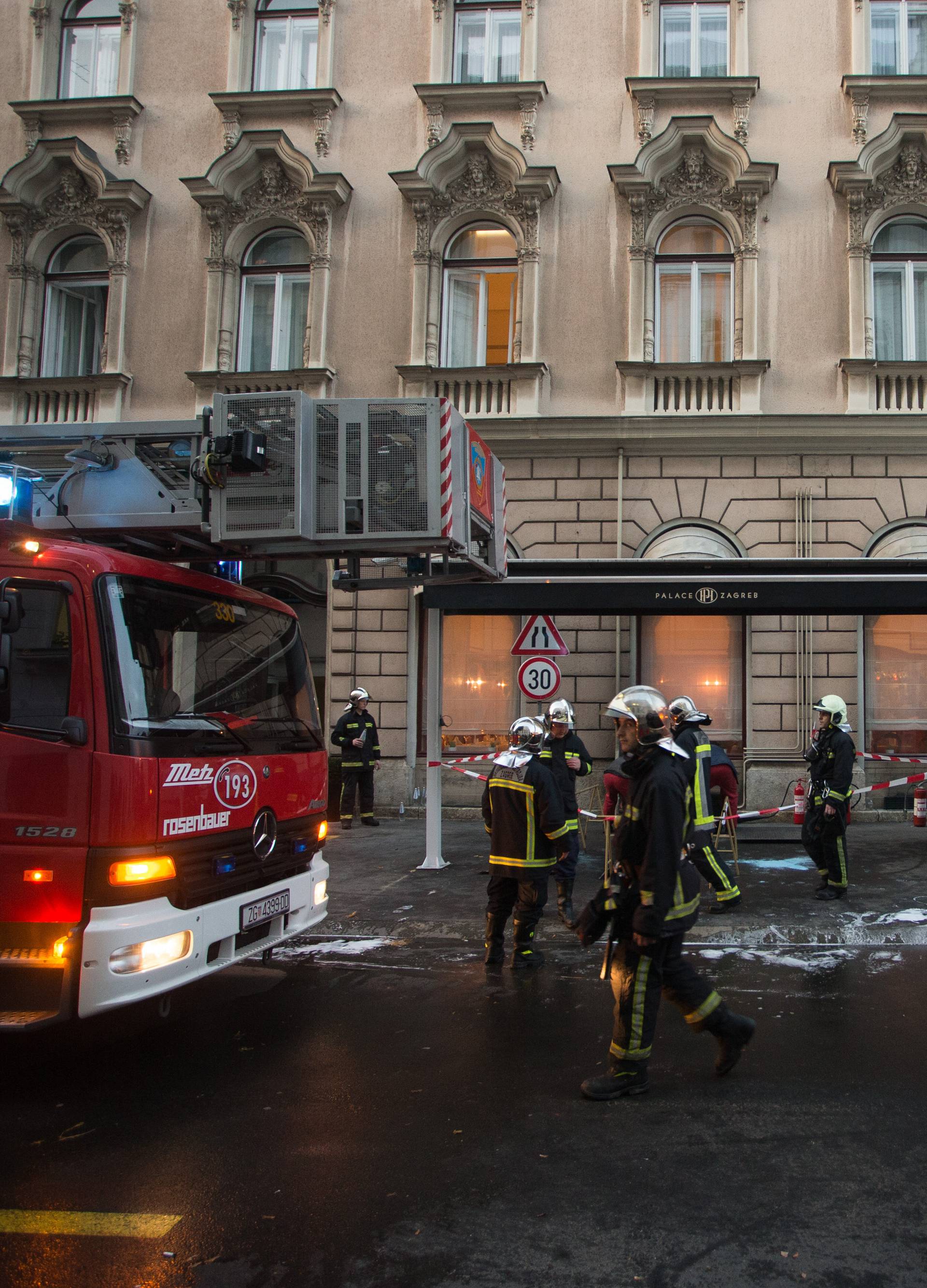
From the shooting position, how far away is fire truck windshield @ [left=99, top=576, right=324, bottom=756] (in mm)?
4855

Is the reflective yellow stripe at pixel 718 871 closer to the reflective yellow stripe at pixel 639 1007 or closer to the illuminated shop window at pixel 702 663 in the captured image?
the reflective yellow stripe at pixel 639 1007

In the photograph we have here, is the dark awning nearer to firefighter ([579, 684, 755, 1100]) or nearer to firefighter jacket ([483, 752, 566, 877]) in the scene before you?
firefighter jacket ([483, 752, 566, 877])

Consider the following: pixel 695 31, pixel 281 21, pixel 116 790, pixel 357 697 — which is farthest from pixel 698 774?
pixel 281 21

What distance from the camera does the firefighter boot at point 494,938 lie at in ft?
22.6

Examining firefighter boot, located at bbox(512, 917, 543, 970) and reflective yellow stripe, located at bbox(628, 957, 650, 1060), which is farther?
firefighter boot, located at bbox(512, 917, 543, 970)

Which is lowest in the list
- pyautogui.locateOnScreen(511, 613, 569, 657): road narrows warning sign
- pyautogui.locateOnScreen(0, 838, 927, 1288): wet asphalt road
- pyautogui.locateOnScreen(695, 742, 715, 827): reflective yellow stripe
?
pyautogui.locateOnScreen(0, 838, 927, 1288): wet asphalt road

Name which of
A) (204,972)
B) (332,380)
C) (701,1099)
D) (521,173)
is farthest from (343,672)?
(701,1099)

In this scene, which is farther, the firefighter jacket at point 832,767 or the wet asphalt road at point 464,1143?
the firefighter jacket at point 832,767

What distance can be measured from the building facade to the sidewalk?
2458 mm

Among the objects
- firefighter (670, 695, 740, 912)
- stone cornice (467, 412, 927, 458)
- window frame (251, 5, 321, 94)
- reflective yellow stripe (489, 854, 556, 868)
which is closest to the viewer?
reflective yellow stripe (489, 854, 556, 868)

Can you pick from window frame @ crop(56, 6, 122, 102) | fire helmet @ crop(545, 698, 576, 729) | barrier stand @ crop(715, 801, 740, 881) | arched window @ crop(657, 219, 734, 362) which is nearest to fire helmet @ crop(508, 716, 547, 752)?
fire helmet @ crop(545, 698, 576, 729)

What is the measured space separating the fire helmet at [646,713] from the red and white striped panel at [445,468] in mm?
1696

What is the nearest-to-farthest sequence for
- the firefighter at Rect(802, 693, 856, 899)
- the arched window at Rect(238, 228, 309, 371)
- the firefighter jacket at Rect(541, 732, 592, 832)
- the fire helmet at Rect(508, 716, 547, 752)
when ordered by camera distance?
1. the fire helmet at Rect(508, 716, 547, 752)
2. the firefighter jacket at Rect(541, 732, 592, 832)
3. the firefighter at Rect(802, 693, 856, 899)
4. the arched window at Rect(238, 228, 309, 371)

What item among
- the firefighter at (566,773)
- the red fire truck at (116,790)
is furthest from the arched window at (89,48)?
the red fire truck at (116,790)
